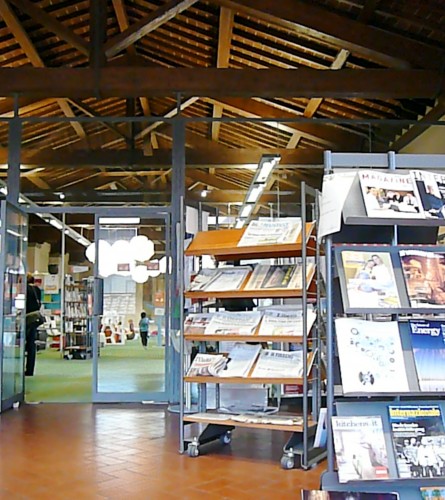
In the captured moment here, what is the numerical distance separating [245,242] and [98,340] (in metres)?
3.11

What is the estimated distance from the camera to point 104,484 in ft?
12.8

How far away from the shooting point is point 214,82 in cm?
697

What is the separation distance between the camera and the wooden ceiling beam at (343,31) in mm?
6418

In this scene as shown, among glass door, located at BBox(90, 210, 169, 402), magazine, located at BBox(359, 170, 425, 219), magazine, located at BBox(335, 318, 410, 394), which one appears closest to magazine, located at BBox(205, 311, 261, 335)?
magazine, located at BBox(335, 318, 410, 394)

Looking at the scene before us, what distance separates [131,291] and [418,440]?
5.12m

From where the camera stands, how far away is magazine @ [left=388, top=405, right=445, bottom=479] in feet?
8.43

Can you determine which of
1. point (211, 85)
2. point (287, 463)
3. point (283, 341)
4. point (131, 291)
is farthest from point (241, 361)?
point (211, 85)

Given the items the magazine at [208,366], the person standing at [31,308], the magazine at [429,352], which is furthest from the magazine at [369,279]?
the person standing at [31,308]

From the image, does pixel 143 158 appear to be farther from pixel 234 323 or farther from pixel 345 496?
pixel 345 496

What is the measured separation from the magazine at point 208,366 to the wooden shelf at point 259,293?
0.47m

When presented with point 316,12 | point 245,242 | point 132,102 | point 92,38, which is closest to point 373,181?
point 245,242

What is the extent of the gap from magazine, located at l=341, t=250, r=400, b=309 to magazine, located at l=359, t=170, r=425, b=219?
7.6 inches

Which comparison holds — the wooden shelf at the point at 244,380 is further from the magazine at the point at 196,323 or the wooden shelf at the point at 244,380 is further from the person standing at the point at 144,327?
the person standing at the point at 144,327

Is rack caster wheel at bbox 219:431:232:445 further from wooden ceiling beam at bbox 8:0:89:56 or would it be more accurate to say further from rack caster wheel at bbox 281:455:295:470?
wooden ceiling beam at bbox 8:0:89:56
